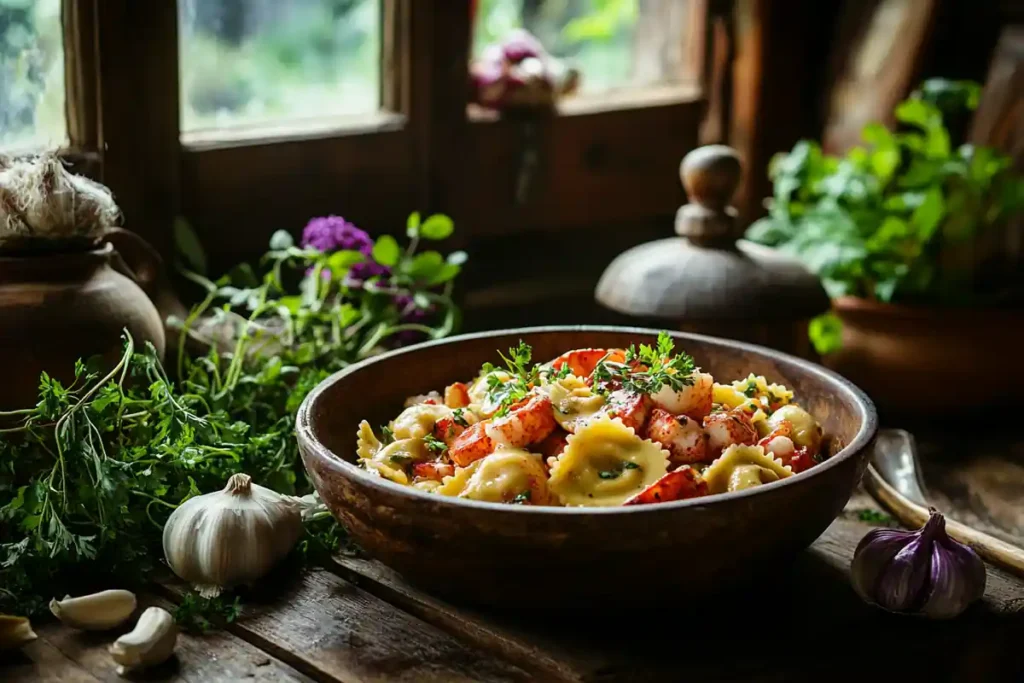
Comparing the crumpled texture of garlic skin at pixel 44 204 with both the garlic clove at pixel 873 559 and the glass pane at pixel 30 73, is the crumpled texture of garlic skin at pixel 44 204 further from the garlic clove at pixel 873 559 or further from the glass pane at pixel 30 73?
the garlic clove at pixel 873 559

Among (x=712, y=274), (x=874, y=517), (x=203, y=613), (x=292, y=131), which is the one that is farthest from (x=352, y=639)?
(x=292, y=131)

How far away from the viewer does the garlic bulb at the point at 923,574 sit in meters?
1.31

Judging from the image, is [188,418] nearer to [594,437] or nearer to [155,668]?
[155,668]

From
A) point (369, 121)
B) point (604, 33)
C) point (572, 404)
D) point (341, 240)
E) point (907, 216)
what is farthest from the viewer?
point (604, 33)

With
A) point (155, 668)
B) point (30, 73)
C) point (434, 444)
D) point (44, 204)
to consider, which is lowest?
point (155, 668)

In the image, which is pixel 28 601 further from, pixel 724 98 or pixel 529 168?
pixel 724 98

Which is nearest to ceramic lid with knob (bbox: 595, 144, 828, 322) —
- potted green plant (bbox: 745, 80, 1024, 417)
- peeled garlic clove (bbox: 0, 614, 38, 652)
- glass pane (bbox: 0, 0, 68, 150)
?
potted green plant (bbox: 745, 80, 1024, 417)

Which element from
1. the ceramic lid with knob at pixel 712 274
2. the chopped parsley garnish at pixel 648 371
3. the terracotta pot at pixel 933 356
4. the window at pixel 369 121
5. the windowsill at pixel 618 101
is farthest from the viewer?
the windowsill at pixel 618 101

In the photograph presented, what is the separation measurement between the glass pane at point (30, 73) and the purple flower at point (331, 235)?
1.17 feet

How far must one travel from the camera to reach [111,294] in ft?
4.91

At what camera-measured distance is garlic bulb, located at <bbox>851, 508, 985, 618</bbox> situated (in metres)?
1.31

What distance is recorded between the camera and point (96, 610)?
1.25 meters

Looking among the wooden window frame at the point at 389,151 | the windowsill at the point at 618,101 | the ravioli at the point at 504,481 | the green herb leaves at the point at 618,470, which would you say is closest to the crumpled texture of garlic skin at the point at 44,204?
the wooden window frame at the point at 389,151

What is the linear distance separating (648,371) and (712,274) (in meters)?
0.50
